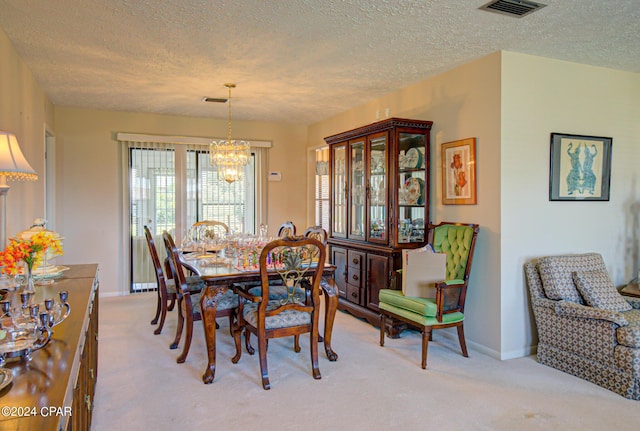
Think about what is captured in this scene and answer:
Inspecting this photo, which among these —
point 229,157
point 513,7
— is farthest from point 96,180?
point 513,7

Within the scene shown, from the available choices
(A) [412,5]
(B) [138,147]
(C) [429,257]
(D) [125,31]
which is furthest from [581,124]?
(B) [138,147]

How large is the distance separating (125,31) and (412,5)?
2.04 metres

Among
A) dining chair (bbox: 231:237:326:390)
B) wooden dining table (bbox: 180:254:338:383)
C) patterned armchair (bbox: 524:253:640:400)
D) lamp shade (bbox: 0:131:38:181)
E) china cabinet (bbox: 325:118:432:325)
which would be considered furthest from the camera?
china cabinet (bbox: 325:118:432:325)

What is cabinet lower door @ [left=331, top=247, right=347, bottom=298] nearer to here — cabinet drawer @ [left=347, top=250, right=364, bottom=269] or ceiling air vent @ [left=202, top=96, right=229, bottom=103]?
cabinet drawer @ [left=347, top=250, right=364, bottom=269]

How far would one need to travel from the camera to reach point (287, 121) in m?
6.68

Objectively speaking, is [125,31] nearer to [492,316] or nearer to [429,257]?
[429,257]

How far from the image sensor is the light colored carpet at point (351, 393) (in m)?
2.54

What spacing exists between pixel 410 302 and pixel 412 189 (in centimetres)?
127

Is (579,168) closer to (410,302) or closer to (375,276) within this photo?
(410,302)

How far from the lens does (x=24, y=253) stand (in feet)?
6.79

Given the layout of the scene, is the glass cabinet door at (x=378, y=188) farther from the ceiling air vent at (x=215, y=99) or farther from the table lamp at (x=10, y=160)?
the table lamp at (x=10, y=160)

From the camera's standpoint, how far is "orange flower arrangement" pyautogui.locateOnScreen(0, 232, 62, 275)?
200 centimetres

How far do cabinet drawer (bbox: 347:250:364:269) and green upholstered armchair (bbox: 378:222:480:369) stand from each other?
2.48ft

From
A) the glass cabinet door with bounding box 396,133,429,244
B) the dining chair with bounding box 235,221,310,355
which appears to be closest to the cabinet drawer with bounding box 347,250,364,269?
the dining chair with bounding box 235,221,310,355
